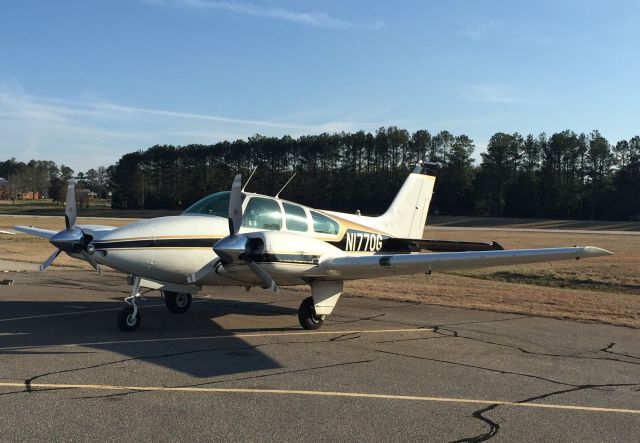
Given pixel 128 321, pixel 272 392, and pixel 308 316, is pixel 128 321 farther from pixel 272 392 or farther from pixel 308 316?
pixel 272 392

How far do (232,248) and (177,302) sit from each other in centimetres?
406

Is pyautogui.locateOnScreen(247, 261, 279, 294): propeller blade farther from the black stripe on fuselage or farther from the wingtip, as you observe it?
the wingtip

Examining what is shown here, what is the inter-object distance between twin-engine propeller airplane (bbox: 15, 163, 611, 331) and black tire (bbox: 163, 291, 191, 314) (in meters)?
1.64

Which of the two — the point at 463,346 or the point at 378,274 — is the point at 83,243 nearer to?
the point at 378,274

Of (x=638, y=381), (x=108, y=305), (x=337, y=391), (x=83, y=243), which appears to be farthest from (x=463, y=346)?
(x=108, y=305)

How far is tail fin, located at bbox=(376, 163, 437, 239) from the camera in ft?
52.4

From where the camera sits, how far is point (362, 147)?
11575cm

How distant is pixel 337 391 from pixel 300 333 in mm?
4147

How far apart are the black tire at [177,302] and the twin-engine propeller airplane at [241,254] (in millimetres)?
1643

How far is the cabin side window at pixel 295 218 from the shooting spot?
11742mm

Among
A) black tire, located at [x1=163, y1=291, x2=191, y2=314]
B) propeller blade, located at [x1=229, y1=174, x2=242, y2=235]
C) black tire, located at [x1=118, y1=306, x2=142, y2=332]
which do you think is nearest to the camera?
propeller blade, located at [x1=229, y1=174, x2=242, y2=235]

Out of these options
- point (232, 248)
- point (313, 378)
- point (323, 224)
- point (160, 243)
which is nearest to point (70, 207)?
point (160, 243)

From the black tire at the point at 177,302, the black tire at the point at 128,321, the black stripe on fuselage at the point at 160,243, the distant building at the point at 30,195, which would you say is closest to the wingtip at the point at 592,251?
the black stripe on fuselage at the point at 160,243

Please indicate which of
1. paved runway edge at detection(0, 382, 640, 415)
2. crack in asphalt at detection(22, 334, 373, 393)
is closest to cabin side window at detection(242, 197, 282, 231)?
A: crack in asphalt at detection(22, 334, 373, 393)
